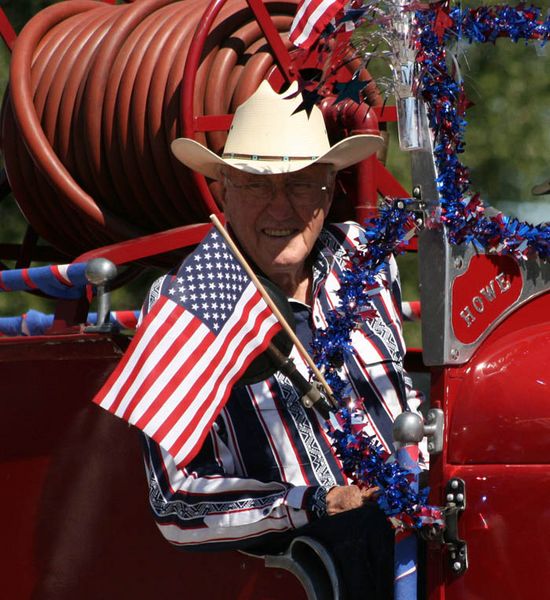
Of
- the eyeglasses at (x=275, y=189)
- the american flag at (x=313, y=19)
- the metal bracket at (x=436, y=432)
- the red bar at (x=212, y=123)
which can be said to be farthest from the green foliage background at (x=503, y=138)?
the metal bracket at (x=436, y=432)

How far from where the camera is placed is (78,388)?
321 centimetres

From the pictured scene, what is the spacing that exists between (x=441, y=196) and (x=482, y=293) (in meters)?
0.21

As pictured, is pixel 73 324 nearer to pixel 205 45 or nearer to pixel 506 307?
pixel 205 45

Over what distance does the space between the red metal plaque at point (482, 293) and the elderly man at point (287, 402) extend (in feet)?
1.31

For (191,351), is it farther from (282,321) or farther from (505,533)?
(505,533)

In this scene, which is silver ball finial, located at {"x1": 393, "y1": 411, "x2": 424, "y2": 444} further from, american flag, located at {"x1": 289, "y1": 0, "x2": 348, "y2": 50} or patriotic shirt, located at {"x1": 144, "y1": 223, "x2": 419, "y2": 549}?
american flag, located at {"x1": 289, "y1": 0, "x2": 348, "y2": 50}

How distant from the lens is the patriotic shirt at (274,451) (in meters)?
2.69

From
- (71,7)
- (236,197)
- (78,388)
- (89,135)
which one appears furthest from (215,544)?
(71,7)

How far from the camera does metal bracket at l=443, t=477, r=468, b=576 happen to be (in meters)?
2.32

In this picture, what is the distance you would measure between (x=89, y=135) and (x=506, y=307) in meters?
Answer: 1.89

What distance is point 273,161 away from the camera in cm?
308

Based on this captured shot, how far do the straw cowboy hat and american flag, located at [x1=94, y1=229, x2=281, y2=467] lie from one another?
355 mm

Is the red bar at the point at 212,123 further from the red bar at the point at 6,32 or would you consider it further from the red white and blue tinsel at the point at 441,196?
the red bar at the point at 6,32

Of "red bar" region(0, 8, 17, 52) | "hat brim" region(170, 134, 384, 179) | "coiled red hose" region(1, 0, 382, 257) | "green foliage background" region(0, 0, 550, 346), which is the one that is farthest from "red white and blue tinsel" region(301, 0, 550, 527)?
"green foliage background" region(0, 0, 550, 346)
